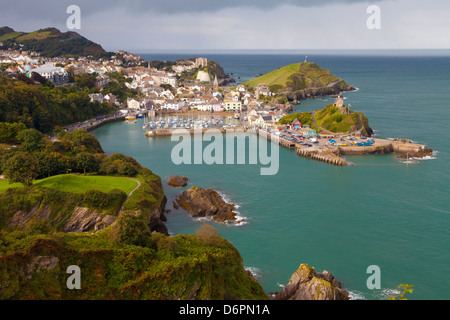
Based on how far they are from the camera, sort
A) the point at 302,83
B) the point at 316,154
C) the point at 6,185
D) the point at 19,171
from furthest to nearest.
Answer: the point at 302,83 → the point at 316,154 → the point at 6,185 → the point at 19,171

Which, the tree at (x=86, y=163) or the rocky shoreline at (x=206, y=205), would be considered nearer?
the rocky shoreline at (x=206, y=205)

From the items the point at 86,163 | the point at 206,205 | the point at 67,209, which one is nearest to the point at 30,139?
the point at 86,163

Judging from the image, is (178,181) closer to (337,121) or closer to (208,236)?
(208,236)

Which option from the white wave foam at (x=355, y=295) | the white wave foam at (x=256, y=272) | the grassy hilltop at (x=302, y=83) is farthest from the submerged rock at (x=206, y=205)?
the grassy hilltop at (x=302, y=83)

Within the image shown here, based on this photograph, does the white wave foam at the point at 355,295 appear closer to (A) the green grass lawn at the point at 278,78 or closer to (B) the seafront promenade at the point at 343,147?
(B) the seafront promenade at the point at 343,147

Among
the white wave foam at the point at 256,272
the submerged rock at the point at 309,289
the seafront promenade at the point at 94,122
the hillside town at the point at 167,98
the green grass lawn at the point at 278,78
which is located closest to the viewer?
the submerged rock at the point at 309,289

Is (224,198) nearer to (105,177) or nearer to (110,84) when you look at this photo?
(105,177)
